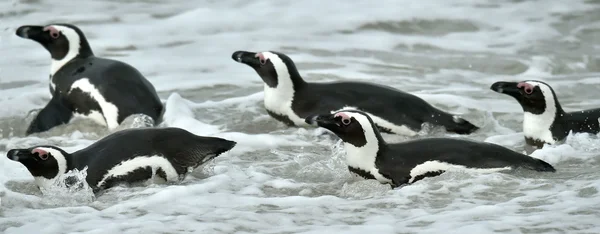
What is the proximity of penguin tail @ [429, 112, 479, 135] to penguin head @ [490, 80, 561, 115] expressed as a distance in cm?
44

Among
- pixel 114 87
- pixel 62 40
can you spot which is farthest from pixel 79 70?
pixel 114 87

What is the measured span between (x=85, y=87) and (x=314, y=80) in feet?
7.34

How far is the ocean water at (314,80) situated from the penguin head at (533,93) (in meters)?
0.28

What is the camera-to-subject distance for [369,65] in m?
9.52

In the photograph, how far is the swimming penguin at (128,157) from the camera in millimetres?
5332

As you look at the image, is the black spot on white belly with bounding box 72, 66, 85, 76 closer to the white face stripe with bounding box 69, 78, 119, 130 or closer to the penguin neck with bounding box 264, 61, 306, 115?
the white face stripe with bounding box 69, 78, 119, 130

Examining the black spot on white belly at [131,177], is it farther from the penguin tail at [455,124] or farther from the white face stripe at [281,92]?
the penguin tail at [455,124]

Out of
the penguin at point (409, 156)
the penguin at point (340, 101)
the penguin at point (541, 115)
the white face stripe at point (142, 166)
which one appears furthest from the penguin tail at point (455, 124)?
the white face stripe at point (142, 166)

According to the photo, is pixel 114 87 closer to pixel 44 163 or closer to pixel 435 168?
pixel 44 163

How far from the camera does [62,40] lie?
25.6ft

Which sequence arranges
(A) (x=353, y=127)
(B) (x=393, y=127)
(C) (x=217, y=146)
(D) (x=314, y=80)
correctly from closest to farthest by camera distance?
1. (A) (x=353, y=127)
2. (C) (x=217, y=146)
3. (B) (x=393, y=127)
4. (D) (x=314, y=80)

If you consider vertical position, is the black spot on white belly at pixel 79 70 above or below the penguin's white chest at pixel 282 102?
above

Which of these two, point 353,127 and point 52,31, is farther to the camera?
point 52,31

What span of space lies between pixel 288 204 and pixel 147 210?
2.18 ft
